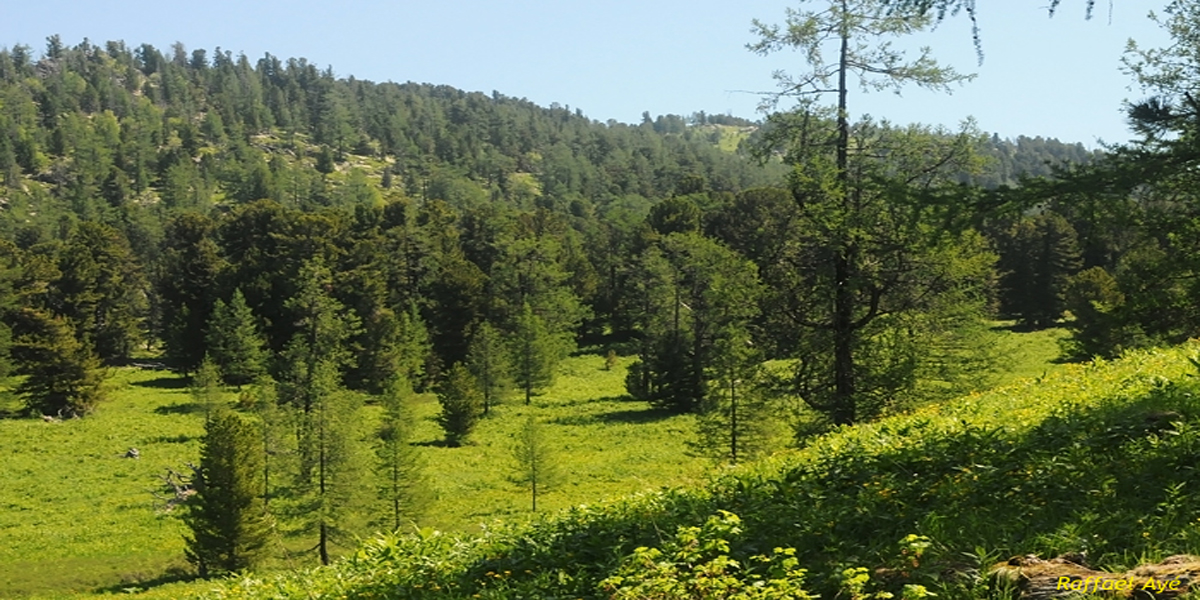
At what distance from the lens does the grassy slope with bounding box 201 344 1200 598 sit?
5199 millimetres

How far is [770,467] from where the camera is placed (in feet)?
30.7

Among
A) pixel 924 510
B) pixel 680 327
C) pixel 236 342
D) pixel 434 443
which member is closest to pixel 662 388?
pixel 680 327

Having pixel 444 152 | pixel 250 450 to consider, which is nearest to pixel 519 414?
pixel 250 450

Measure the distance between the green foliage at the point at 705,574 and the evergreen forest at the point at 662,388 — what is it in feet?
0.12

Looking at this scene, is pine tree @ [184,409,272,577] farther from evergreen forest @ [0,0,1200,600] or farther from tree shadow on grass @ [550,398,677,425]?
tree shadow on grass @ [550,398,677,425]

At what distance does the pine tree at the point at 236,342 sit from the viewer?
179 ft

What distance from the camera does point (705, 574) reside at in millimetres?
5078

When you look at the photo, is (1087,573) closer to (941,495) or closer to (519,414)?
(941,495)

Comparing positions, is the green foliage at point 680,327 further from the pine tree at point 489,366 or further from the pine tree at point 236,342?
the pine tree at point 236,342

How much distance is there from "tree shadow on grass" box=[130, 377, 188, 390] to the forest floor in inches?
30.3

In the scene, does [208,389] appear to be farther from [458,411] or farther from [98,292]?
[98,292]

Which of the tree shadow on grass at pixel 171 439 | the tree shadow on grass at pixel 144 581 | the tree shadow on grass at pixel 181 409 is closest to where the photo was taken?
the tree shadow on grass at pixel 144 581

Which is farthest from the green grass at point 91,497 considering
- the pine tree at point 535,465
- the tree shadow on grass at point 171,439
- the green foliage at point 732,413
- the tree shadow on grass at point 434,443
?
the green foliage at point 732,413

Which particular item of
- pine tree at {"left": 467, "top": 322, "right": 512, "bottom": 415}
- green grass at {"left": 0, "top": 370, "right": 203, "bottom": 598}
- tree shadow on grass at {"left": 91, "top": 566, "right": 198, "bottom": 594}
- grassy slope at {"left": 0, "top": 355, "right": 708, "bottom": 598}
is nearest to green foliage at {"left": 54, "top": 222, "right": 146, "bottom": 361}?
grassy slope at {"left": 0, "top": 355, "right": 708, "bottom": 598}
